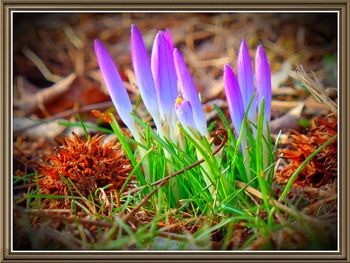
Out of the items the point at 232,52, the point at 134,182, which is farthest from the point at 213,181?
the point at 232,52

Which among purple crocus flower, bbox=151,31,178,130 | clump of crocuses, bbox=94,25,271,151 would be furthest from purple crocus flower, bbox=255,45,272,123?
purple crocus flower, bbox=151,31,178,130

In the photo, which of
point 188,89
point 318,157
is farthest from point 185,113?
point 318,157

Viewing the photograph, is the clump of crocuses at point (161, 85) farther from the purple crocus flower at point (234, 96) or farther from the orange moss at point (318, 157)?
the orange moss at point (318, 157)

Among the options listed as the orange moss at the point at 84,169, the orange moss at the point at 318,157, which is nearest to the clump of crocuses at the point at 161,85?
the orange moss at the point at 84,169

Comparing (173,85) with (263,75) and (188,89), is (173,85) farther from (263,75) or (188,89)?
(263,75)

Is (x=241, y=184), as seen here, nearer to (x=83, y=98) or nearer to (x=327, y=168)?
(x=327, y=168)

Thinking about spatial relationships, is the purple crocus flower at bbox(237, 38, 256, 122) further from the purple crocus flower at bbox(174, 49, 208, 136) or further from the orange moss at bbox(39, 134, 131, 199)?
the orange moss at bbox(39, 134, 131, 199)
